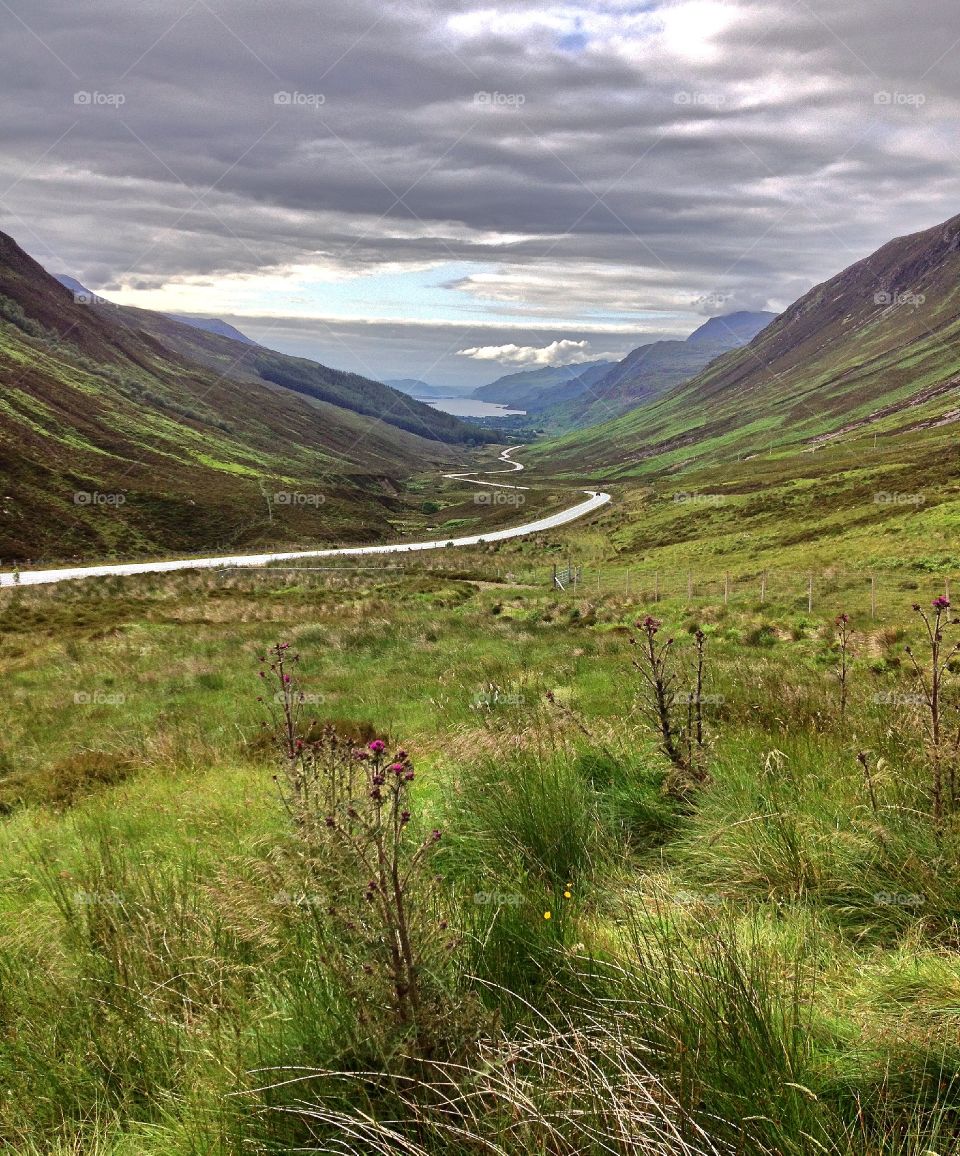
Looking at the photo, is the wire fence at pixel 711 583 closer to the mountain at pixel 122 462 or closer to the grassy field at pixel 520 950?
the grassy field at pixel 520 950

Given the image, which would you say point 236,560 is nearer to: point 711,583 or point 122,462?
point 711,583

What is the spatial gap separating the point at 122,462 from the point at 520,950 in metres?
109

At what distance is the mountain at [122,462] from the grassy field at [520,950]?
70.1m

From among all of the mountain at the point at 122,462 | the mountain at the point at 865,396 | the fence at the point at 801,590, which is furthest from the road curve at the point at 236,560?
the mountain at the point at 865,396

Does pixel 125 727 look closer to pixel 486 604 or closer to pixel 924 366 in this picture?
pixel 486 604

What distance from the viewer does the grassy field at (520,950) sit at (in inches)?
88.6

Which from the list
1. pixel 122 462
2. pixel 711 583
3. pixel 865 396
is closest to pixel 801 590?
pixel 711 583

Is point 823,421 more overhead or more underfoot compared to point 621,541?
more overhead

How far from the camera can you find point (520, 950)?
3143mm

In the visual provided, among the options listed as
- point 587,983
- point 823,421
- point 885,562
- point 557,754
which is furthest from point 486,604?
point 823,421

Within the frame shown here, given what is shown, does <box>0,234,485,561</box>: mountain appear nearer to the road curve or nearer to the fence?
the road curve

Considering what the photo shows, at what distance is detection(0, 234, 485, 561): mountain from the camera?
Answer: 77375 mm

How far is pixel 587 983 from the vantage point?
9.61 feet

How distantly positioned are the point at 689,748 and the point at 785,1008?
295cm
